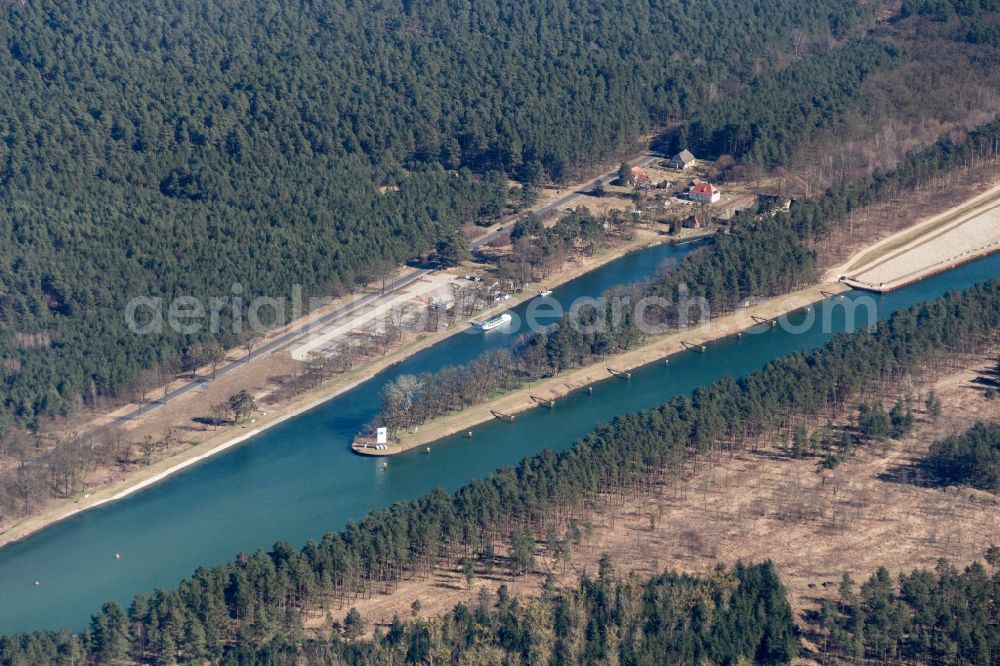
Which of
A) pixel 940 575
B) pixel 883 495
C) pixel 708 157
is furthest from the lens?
pixel 708 157

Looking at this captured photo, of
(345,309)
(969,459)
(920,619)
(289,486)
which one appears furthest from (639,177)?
(920,619)

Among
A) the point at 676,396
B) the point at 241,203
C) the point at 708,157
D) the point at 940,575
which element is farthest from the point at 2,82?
the point at 940,575

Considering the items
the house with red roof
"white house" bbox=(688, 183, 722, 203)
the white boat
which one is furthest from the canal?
the house with red roof

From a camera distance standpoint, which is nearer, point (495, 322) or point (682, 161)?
point (495, 322)

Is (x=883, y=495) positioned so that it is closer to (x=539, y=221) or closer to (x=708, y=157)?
(x=539, y=221)

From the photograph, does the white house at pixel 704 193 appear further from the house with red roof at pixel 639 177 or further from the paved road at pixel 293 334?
the paved road at pixel 293 334

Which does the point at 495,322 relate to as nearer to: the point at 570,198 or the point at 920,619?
the point at 570,198
